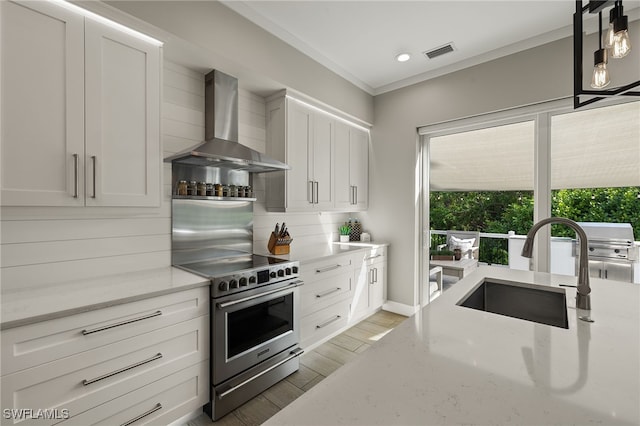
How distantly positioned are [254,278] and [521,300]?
5.50 ft

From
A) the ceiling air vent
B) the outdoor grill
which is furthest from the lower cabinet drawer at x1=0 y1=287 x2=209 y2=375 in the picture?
the outdoor grill

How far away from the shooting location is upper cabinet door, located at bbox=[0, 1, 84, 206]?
1.41m

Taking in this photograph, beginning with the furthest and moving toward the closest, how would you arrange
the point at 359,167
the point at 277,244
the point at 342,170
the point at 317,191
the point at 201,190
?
the point at 359,167
the point at 342,170
the point at 317,191
the point at 277,244
the point at 201,190

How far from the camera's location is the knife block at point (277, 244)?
2.84 metres

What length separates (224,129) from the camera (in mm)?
2484

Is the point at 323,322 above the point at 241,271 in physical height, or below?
below

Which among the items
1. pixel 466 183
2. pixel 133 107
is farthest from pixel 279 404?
pixel 466 183

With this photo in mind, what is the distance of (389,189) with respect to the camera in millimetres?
3814

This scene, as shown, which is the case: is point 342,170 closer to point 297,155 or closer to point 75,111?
point 297,155

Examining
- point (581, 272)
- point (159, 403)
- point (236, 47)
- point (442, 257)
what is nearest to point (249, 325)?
point (159, 403)

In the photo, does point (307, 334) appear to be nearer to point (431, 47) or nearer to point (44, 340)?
point (44, 340)

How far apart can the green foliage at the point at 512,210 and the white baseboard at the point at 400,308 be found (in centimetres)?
89

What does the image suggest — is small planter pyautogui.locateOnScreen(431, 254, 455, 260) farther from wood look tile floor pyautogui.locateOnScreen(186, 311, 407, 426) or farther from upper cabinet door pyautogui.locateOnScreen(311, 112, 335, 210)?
upper cabinet door pyautogui.locateOnScreen(311, 112, 335, 210)

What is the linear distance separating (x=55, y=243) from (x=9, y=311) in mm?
589
